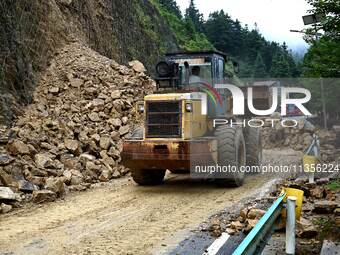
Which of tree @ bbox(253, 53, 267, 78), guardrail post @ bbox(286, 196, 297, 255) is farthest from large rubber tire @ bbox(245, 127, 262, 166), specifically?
tree @ bbox(253, 53, 267, 78)

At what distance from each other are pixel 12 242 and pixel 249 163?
24.5ft

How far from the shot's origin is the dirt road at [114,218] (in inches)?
224

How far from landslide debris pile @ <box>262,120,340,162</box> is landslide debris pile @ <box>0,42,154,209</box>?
310 inches

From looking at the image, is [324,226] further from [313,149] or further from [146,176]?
[146,176]

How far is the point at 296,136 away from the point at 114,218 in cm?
1487

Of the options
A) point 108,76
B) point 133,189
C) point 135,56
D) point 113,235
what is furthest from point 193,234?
point 135,56

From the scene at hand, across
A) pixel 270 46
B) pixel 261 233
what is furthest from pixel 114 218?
pixel 270 46

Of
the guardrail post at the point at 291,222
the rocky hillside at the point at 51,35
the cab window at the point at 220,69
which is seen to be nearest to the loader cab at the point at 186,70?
the cab window at the point at 220,69

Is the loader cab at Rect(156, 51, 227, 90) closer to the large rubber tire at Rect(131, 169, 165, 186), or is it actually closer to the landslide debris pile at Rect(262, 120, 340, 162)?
the large rubber tire at Rect(131, 169, 165, 186)

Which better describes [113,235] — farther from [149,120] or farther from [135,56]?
[135,56]

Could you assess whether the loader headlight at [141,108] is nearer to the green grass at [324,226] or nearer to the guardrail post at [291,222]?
the green grass at [324,226]

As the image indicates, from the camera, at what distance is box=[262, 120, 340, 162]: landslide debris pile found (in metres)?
19.4

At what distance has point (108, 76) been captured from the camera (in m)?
15.2

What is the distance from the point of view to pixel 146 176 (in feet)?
33.7
